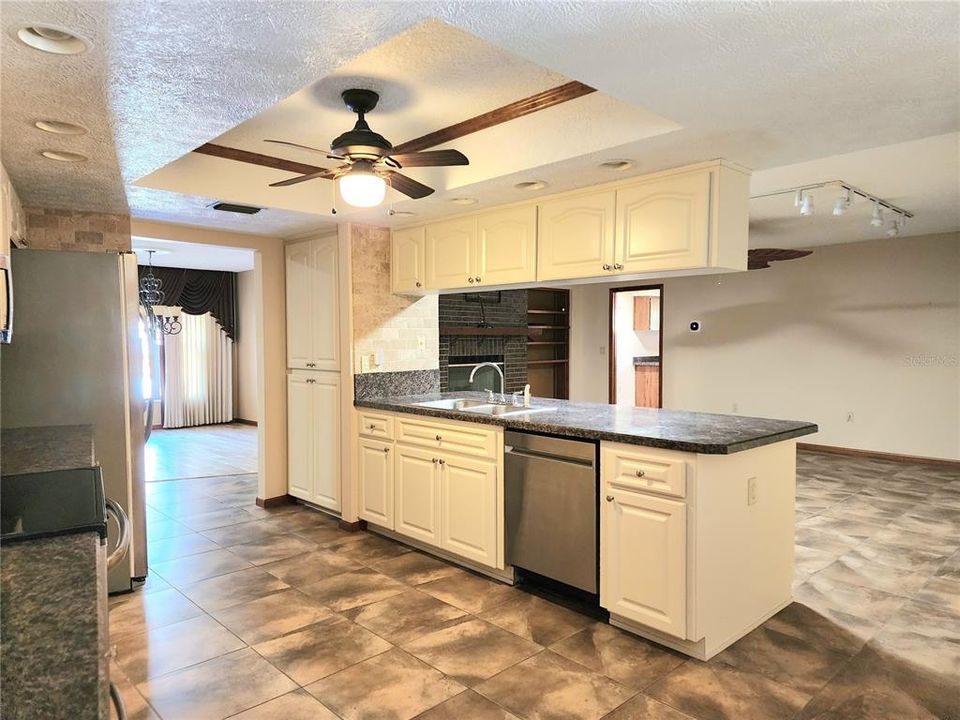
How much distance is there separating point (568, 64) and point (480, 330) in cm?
541

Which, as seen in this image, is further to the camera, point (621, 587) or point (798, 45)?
point (621, 587)

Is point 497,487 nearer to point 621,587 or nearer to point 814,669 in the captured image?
point 621,587

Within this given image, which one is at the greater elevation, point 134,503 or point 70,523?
point 70,523

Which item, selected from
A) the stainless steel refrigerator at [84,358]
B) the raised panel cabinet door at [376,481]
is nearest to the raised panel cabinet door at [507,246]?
the raised panel cabinet door at [376,481]

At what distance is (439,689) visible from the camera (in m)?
2.29

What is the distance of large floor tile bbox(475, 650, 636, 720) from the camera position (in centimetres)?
215

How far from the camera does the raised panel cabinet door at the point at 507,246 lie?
3.51m

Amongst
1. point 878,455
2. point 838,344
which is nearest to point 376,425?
point 838,344

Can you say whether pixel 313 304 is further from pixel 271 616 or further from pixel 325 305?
pixel 271 616

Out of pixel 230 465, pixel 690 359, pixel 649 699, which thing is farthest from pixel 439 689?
pixel 690 359

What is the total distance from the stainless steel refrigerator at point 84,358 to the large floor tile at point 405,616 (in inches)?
50.5

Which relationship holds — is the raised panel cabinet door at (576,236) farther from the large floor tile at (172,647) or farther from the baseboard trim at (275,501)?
the baseboard trim at (275,501)

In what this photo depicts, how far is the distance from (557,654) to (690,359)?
20.4 feet

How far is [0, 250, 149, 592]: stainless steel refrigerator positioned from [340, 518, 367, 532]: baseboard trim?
1.30 metres
